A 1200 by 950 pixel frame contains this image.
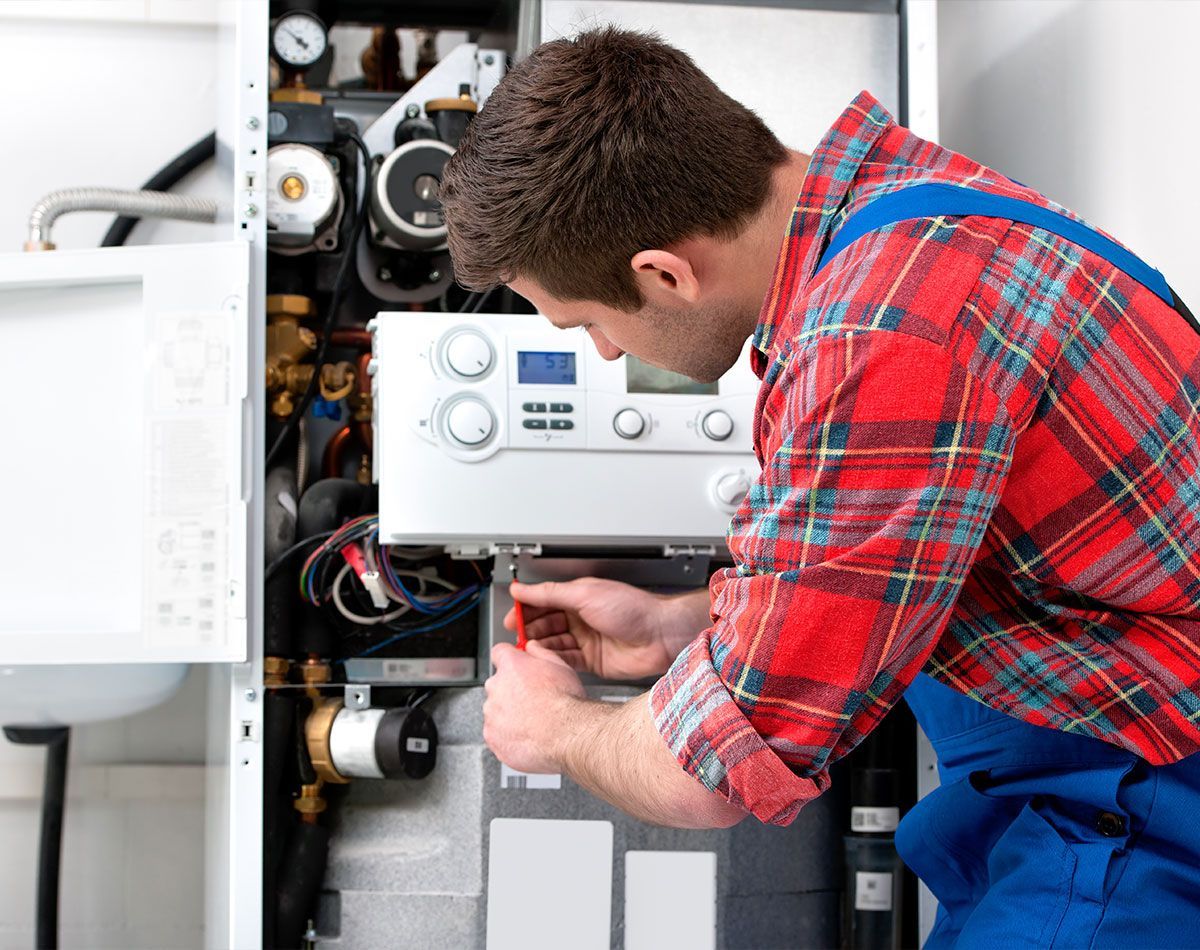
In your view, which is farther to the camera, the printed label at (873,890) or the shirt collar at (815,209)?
the printed label at (873,890)

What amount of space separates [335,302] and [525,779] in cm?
60

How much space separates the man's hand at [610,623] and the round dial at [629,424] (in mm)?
155

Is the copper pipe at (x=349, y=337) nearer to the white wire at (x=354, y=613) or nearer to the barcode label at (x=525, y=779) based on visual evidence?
the white wire at (x=354, y=613)

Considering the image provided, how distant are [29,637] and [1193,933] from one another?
42.5 inches

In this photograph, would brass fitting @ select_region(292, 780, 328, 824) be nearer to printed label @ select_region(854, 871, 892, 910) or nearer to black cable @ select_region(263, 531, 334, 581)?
black cable @ select_region(263, 531, 334, 581)

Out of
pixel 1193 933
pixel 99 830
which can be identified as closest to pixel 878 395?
pixel 1193 933

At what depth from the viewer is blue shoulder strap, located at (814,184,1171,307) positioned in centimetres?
74

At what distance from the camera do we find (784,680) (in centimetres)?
73

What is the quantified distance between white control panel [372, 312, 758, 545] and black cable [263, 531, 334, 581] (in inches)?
5.9

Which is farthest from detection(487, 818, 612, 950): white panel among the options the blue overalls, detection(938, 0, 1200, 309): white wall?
detection(938, 0, 1200, 309): white wall

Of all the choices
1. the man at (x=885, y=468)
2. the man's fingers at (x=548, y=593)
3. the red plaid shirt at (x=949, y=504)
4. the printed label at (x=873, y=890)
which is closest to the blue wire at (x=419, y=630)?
the man's fingers at (x=548, y=593)

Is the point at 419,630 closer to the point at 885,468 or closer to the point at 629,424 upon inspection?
the point at 629,424

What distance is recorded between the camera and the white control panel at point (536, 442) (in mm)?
1217

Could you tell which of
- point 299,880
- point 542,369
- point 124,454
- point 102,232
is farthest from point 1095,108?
point 102,232
